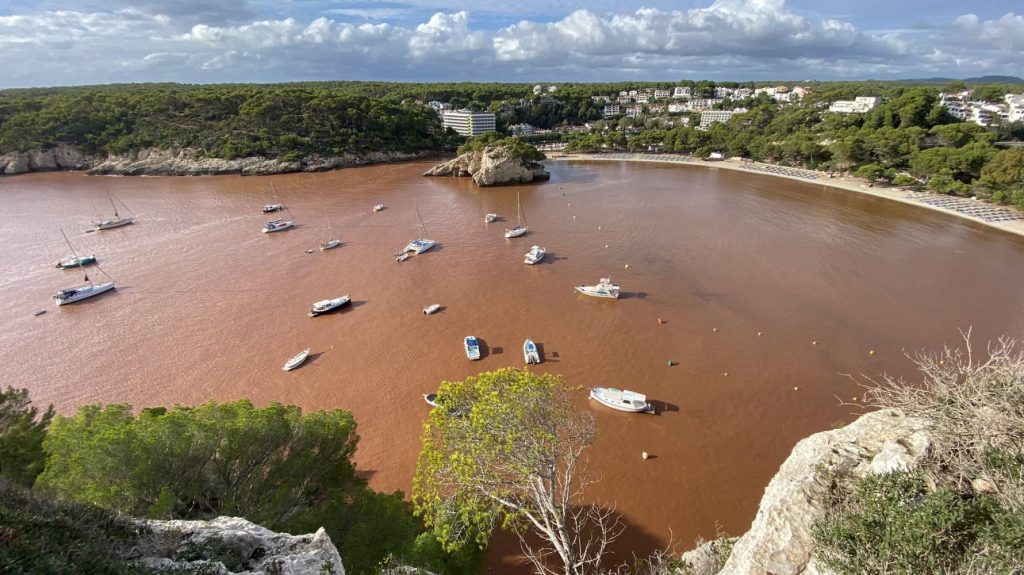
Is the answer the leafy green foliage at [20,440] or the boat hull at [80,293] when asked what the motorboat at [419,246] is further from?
the leafy green foliage at [20,440]

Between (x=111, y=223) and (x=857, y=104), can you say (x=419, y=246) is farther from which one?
(x=857, y=104)

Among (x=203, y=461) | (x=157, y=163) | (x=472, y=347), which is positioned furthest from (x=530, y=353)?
(x=157, y=163)

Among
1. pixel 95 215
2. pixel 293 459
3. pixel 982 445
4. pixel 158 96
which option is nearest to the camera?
pixel 982 445

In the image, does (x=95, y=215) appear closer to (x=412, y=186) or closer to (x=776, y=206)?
(x=412, y=186)

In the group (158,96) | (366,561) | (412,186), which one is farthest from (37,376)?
(158,96)

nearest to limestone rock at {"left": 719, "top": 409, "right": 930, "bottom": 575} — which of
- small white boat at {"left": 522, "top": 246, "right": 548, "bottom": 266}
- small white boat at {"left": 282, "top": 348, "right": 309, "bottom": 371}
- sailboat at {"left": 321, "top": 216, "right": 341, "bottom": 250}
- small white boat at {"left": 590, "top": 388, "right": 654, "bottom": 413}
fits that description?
small white boat at {"left": 590, "top": 388, "right": 654, "bottom": 413}

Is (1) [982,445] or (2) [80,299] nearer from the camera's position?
(1) [982,445]
